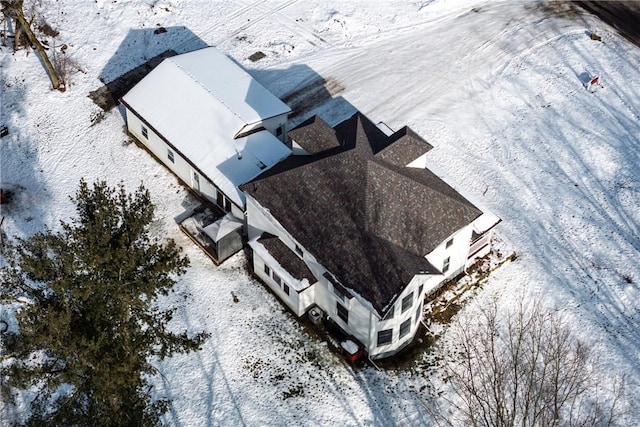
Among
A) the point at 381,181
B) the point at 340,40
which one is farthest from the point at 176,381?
the point at 340,40

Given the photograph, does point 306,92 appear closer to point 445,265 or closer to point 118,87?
point 118,87

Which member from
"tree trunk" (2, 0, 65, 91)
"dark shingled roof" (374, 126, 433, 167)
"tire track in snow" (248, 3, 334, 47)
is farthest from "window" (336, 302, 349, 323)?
"tree trunk" (2, 0, 65, 91)

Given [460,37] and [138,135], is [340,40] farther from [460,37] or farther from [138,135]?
[138,135]

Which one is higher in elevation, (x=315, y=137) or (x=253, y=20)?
(x=315, y=137)

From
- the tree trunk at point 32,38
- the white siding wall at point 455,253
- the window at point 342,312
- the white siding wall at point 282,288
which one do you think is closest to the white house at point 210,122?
the white siding wall at point 282,288

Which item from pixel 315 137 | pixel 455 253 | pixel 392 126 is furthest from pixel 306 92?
pixel 455 253

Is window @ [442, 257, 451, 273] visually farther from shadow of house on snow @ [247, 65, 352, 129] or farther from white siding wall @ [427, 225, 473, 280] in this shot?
shadow of house on snow @ [247, 65, 352, 129]

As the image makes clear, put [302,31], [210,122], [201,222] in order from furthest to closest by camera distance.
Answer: [302,31]
[210,122]
[201,222]
